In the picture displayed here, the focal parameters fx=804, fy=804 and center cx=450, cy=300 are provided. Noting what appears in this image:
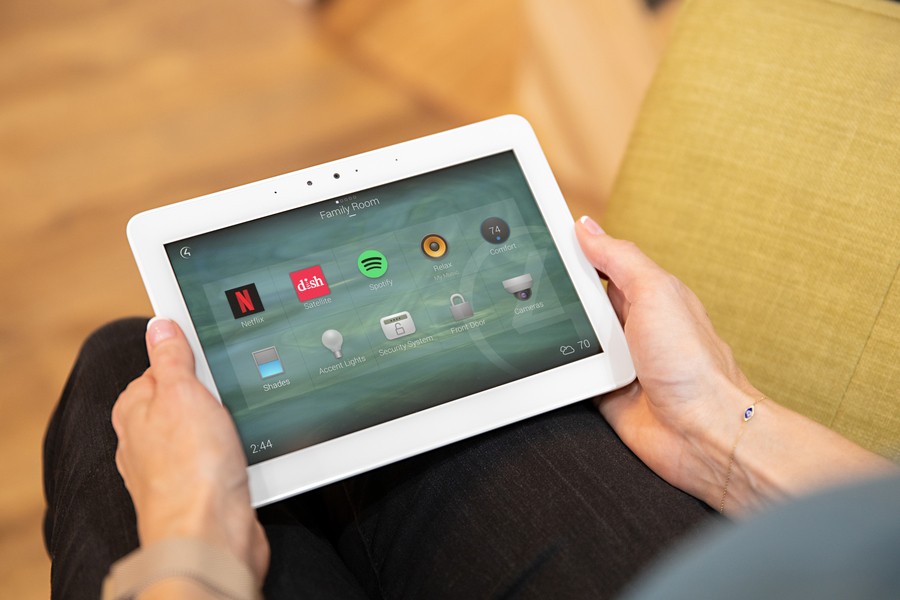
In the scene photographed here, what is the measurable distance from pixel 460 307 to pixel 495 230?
87 mm

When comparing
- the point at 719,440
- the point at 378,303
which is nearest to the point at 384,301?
the point at 378,303

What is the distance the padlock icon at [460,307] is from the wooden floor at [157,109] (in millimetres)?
850

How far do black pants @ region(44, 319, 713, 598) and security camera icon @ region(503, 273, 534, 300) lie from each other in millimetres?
122

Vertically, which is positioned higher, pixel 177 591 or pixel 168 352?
pixel 168 352

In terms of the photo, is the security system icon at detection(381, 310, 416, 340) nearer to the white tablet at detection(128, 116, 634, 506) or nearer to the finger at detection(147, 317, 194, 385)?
the white tablet at detection(128, 116, 634, 506)

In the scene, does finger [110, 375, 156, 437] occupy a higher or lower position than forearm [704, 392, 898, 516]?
higher

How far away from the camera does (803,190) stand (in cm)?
85

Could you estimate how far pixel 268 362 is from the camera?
0.71 metres

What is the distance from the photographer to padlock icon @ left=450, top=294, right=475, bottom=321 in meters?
0.75

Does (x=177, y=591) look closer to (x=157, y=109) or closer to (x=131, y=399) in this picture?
(x=131, y=399)

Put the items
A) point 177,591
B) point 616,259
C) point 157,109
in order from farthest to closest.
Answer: point 157,109 → point 616,259 → point 177,591

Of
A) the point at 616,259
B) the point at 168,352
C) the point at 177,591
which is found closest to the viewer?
the point at 177,591

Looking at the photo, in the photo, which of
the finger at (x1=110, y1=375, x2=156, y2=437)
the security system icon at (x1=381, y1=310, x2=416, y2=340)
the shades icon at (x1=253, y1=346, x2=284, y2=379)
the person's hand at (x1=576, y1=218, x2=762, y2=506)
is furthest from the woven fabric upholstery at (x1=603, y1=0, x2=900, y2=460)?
the finger at (x1=110, y1=375, x2=156, y2=437)

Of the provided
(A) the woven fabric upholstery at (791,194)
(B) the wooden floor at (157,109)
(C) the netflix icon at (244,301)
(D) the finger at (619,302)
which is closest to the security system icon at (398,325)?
(C) the netflix icon at (244,301)
